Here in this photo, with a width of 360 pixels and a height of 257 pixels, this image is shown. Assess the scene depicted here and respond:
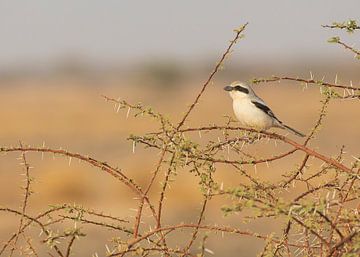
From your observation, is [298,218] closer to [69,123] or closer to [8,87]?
[69,123]

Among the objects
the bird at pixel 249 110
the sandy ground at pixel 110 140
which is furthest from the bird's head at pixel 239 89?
the sandy ground at pixel 110 140

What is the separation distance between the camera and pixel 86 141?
38.1 m

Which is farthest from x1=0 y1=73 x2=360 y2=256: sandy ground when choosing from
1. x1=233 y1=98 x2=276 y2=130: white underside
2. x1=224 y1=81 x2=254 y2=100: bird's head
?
x1=233 y1=98 x2=276 y2=130: white underside

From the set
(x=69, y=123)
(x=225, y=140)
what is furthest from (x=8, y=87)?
(x=225, y=140)

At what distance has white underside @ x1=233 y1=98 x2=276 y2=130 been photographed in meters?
5.65

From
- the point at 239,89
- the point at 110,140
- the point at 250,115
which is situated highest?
the point at 110,140

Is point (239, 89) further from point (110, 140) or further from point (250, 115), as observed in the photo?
point (110, 140)

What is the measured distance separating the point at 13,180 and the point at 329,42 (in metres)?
19.8

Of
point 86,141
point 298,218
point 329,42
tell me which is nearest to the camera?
point 298,218

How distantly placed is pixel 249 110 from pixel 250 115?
6 cm

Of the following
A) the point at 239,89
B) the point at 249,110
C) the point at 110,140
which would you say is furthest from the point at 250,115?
the point at 110,140

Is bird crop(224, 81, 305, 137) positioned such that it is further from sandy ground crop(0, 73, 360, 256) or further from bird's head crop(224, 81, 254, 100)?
sandy ground crop(0, 73, 360, 256)

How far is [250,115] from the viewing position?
5652mm

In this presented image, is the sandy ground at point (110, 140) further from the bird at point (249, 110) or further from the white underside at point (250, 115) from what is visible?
the white underside at point (250, 115)
